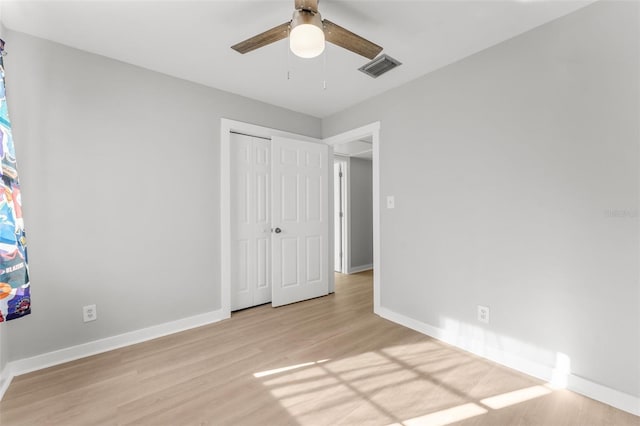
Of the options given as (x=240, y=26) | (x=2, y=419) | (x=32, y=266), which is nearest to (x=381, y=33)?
(x=240, y=26)

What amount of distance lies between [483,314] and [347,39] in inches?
89.4

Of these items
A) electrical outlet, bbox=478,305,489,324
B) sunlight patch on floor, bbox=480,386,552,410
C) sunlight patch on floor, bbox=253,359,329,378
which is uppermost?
electrical outlet, bbox=478,305,489,324

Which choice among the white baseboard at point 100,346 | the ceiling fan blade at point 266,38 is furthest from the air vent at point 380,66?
the white baseboard at point 100,346

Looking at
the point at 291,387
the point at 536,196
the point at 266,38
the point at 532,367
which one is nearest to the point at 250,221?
the point at 291,387

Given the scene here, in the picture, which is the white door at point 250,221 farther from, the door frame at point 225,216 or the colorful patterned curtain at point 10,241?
the colorful patterned curtain at point 10,241

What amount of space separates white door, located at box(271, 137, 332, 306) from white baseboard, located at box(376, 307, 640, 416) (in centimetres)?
129

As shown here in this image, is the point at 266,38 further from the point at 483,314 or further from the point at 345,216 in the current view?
the point at 345,216

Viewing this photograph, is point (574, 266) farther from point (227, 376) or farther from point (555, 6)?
point (227, 376)

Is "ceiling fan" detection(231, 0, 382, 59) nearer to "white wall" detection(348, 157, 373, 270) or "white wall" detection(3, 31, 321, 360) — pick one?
"white wall" detection(3, 31, 321, 360)

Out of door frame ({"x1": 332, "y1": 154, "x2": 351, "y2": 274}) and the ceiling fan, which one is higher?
the ceiling fan

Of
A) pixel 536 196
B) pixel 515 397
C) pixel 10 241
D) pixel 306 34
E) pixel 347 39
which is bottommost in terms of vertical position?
pixel 515 397

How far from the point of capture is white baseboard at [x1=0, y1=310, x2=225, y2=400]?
6.55 feet

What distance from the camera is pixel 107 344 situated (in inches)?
92.7

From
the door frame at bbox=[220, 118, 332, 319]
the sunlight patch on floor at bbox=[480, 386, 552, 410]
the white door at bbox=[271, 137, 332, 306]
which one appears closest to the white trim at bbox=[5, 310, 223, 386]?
the door frame at bbox=[220, 118, 332, 319]
